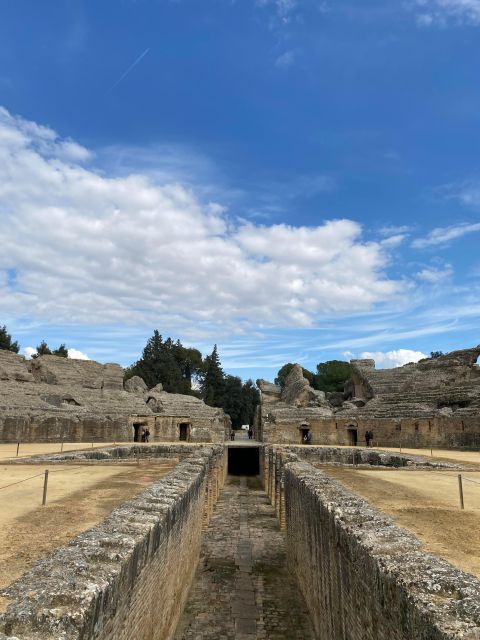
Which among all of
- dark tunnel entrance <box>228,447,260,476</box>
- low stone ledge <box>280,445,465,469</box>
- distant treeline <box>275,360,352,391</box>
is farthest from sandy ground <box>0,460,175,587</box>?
distant treeline <box>275,360,352,391</box>

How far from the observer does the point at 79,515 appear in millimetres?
6520

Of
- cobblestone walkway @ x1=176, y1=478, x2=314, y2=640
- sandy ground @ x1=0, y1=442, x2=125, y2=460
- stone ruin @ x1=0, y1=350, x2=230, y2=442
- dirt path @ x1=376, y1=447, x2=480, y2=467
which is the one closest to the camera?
cobblestone walkway @ x1=176, y1=478, x2=314, y2=640

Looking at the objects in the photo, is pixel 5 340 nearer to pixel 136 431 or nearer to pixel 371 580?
pixel 136 431

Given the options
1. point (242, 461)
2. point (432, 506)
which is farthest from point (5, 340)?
point (432, 506)

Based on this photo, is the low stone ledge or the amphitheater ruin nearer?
the amphitheater ruin

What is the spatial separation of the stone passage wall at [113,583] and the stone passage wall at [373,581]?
6.19 feet

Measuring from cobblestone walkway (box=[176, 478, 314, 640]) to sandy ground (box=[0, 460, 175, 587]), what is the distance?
218cm

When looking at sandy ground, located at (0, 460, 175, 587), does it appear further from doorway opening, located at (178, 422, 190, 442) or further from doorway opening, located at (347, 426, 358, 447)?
doorway opening, located at (347, 426, 358, 447)

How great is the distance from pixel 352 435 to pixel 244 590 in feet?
70.2

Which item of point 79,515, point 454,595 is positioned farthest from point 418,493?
point 454,595

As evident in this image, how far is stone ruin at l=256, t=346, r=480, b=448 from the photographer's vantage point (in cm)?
2427

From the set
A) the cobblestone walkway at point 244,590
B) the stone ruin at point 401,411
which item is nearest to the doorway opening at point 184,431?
the stone ruin at point 401,411

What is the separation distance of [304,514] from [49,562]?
5.07 metres

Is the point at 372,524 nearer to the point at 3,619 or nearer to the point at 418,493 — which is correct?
the point at 3,619
